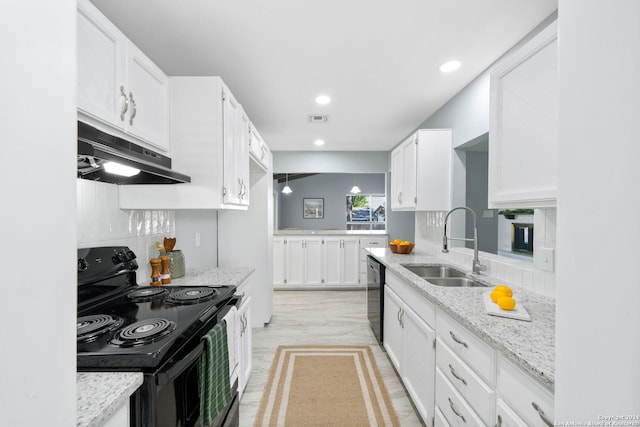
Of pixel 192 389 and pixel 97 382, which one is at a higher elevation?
pixel 97 382

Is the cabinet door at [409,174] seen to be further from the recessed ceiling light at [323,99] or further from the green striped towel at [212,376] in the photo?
the green striped towel at [212,376]

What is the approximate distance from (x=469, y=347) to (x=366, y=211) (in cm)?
636

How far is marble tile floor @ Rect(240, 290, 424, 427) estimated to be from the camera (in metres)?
2.09

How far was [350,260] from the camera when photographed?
5.19 meters

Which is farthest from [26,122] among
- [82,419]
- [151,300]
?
[151,300]

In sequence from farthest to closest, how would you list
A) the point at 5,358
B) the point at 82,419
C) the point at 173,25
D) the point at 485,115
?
the point at 485,115, the point at 173,25, the point at 82,419, the point at 5,358

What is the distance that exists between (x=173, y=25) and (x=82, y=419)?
1.97 metres

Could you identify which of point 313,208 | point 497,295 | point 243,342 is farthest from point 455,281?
point 313,208

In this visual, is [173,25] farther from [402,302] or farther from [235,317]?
[402,302]

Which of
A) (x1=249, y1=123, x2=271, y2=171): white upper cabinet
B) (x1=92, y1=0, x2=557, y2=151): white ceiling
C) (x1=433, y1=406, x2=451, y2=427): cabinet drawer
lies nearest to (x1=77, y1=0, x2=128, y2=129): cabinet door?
(x1=92, y1=0, x2=557, y2=151): white ceiling

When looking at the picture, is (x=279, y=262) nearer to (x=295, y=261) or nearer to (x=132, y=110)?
(x=295, y=261)

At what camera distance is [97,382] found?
837mm

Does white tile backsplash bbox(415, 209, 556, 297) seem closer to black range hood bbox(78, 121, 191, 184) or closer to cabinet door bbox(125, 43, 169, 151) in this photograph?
black range hood bbox(78, 121, 191, 184)

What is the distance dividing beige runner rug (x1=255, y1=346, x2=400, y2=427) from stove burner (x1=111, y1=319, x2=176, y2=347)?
3.77ft
